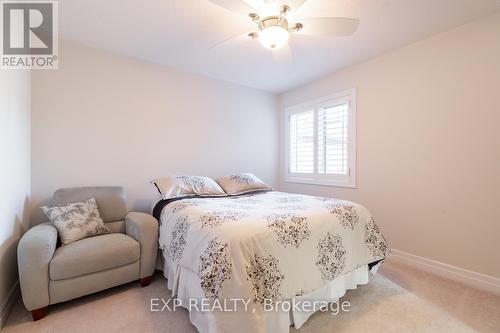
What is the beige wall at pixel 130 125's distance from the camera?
2486mm

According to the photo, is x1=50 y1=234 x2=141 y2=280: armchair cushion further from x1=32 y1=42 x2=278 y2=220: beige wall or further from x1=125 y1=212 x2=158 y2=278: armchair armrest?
x1=32 y1=42 x2=278 y2=220: beige wall

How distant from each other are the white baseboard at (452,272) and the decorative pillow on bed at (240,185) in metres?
1.80

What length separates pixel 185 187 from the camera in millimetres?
2715

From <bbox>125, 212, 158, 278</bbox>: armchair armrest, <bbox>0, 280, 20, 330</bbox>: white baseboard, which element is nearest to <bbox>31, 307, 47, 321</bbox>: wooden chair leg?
<bbox>0, 280, 20, 330</bbox>: white baseboard

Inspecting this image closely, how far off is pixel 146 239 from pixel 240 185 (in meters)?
1.28

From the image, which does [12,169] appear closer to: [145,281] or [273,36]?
[145,281]

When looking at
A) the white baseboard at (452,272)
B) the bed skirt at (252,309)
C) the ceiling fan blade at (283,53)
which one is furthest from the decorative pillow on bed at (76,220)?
the white baseboard at (452,272)

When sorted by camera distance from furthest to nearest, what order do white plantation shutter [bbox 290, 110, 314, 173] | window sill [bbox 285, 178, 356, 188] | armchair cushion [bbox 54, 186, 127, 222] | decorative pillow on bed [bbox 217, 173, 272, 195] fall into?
white plantation shutter [bbox 290, 110, 314, 173] → window sill [bbox 285, 178, 356, 188] → decorative pillow on bed [bbox 217, 173, 272, 195] → armchair cushion [bbox 54, 186, 127, 222]

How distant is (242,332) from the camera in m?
1.28

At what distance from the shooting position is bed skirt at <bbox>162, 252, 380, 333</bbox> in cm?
129

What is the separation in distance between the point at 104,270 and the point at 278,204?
5.24 ft

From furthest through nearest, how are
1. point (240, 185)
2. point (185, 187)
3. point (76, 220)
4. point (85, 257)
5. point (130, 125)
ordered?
1. point (240, 185)
2. point (130, 125)
3. point (185, 187)
4. point (76, 220)
5. point (85, 257)

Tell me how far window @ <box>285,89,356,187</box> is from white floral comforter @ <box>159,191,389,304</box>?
1.29 metres

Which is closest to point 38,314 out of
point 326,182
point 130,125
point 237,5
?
point 130,125
